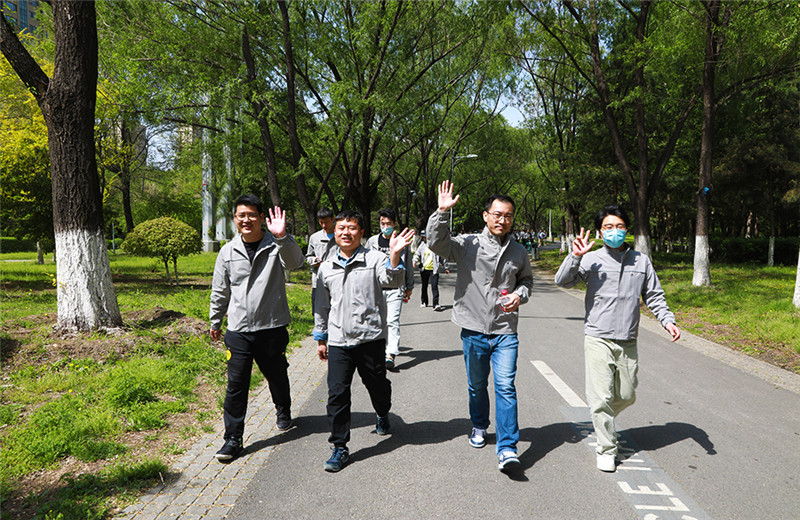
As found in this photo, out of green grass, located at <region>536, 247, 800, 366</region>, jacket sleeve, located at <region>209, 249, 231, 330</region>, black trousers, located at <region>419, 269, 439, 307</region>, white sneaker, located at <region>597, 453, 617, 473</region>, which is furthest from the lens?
black trousers, located at <region>419, 269, 439, 307</region>

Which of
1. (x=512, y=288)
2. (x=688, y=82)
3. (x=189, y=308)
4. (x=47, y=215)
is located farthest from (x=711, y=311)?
(x=47, y=215)

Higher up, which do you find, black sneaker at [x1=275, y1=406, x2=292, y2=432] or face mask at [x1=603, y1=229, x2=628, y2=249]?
face mask at [x1=603, y1=229, x2=628, y2=249]

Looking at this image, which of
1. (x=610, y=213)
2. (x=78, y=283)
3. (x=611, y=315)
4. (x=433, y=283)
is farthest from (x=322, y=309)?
(x=433, y=283)

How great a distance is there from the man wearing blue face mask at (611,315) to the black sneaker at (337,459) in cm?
181

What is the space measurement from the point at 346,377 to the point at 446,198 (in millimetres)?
1514

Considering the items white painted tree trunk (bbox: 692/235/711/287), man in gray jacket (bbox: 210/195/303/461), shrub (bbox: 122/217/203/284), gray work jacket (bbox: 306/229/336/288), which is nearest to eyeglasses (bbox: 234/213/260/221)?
man in gray jacket (bbox: 210/195/303/461)

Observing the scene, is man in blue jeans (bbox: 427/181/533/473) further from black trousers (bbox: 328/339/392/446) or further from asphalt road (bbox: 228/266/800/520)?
black trousers (bbox: 328/339/392/446)

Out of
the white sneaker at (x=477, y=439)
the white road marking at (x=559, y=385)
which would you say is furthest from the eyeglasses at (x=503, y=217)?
the white road marking at (x=559, y=385)

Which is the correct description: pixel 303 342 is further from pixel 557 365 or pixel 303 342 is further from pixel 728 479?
pixel 728 479

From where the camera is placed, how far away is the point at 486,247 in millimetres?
3963

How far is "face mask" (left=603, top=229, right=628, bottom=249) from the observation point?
3.85 meters

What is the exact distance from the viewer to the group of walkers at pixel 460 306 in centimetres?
379

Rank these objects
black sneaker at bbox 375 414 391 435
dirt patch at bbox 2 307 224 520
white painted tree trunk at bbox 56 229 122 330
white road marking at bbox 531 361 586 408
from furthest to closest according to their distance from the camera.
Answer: white painted tree trunk at bbox 56 229 122 330
white road marking at bbox 531 361 586 408
black sneaker at bbox 375 414 391 435
dirt patch at bbox 2 307 224 520

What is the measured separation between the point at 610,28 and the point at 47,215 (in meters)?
21.2
